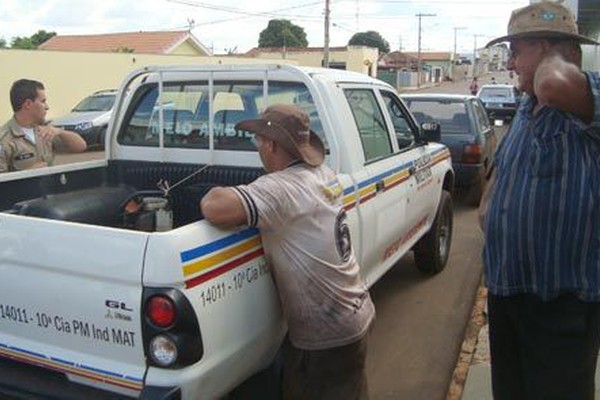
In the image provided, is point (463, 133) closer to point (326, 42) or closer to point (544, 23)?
point (544, 23)

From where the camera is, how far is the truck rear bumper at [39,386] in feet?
8.43

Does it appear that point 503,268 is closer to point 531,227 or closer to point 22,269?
point 531,227

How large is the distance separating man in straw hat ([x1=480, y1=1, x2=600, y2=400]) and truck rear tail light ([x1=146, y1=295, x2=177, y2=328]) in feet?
4.16

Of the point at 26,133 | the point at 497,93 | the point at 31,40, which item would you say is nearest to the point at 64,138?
the point at 26,133

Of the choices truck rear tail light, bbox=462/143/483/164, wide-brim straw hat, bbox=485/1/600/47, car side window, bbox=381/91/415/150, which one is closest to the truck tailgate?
wide-brim straw hat, bbox=485/1/600/47

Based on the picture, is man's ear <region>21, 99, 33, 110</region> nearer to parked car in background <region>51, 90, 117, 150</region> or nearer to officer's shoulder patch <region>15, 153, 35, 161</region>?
officer's shoulder patch <region>15, 153, 35, 161</region>

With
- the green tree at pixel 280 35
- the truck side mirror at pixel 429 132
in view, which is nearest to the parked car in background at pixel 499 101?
the truck side mirror at pixel 429 132

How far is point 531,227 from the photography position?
244 centimetres

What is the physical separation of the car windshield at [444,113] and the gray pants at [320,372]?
674 centimetres

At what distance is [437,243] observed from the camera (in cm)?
596

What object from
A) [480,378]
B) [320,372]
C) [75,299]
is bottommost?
[480,378]

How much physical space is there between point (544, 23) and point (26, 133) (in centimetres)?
371

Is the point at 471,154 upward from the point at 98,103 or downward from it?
downward

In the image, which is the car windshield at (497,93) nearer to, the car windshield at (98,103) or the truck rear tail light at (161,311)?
the car windshield at (98,103)
